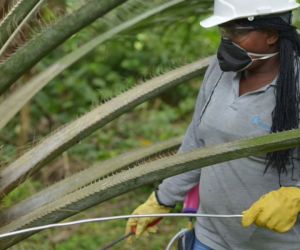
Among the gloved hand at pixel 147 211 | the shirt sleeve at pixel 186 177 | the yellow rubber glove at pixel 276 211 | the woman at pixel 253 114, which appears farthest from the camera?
the gloved hand at pixel 147 211

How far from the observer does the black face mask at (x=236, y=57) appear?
7.54ft

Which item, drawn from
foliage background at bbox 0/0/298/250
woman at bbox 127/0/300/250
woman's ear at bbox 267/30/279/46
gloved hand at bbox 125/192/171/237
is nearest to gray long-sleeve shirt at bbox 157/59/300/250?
woman at bbox 127/0/300/250

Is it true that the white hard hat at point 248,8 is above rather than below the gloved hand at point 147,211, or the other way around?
above

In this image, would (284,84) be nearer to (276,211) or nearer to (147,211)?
(276,211)

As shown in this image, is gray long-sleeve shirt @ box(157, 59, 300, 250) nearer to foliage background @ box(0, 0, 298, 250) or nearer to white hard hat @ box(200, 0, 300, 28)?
white hard hat @ box(200, 0, 300, 28)

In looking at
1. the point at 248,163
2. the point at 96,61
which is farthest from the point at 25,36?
the point at 96,61

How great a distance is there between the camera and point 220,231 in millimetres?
2492

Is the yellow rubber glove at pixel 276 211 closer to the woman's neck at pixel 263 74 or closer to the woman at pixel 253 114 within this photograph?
the woman at pixel 253 114

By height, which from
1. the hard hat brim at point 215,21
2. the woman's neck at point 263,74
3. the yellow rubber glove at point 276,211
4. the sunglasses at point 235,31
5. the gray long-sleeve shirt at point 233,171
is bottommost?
the yellow rubber glove at point 276,211

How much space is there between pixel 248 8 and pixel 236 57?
16cm

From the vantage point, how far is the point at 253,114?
2301 mm

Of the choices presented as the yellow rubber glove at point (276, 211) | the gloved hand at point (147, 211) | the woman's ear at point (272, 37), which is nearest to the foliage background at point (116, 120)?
the gloved hand at point (147, 211)

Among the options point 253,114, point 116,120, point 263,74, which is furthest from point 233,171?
point 116,120

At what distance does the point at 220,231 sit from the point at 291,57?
65cm
